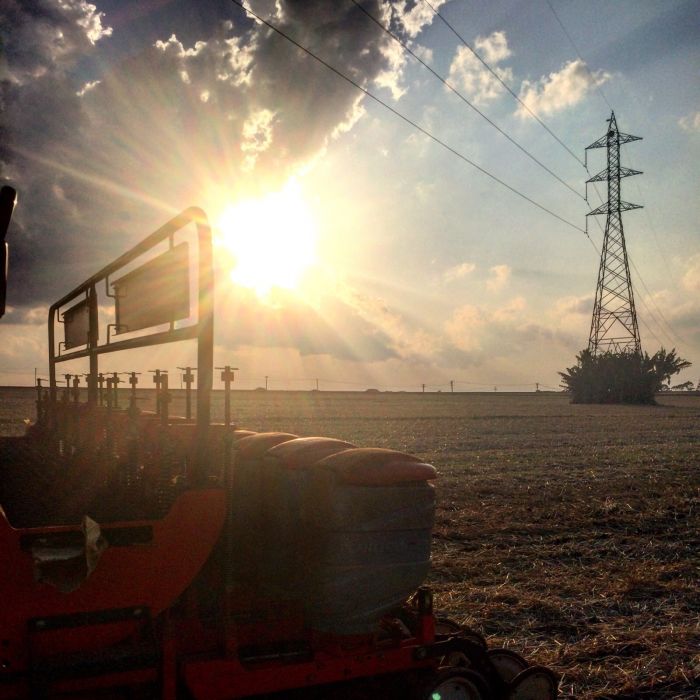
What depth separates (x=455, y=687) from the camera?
364 centimetres

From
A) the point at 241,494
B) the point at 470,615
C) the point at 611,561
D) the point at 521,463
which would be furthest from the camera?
the point at 521,463

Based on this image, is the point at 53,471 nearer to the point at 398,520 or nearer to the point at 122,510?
the point at 122,510

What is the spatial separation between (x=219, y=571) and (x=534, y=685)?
195cm

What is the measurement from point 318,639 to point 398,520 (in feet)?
2.24

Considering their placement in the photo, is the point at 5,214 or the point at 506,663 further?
the point at 506,663

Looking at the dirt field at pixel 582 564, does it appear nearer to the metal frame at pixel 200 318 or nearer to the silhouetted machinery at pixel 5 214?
the metal frame at pixel 200 318

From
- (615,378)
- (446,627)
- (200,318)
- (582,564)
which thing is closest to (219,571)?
(200,318)

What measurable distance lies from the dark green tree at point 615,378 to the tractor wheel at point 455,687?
186 feet

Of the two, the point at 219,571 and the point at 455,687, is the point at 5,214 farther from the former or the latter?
the point at 455,687

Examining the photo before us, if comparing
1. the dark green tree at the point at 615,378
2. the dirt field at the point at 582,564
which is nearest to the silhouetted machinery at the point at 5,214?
the dirt field at the point at 582,564

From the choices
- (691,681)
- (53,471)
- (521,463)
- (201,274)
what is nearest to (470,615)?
(691,681)

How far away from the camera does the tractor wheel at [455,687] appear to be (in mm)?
3479

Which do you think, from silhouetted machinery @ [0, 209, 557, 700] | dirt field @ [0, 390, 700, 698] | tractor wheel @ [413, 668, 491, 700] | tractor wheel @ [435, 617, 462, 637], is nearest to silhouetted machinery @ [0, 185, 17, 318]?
silhouetted machinery @ [0, 209, 557, 700]

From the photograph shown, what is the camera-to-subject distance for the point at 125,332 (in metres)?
4.12
